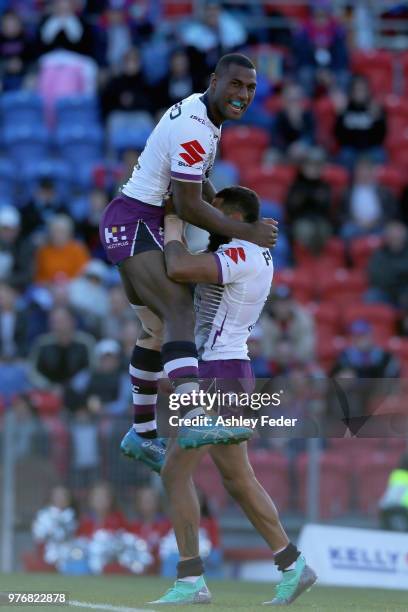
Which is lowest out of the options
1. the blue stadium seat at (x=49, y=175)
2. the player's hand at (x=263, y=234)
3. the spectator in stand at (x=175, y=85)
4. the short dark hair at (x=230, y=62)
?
the player's hand at (x=263, y=234)

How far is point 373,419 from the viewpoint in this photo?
33.0ft

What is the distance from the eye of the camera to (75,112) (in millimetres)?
17859

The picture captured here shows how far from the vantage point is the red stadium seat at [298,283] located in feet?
54.5

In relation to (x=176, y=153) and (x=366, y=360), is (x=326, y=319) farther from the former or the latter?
(x=176, y=153)

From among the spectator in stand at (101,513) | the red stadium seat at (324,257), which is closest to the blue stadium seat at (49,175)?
the red stadium seat at (324,257)

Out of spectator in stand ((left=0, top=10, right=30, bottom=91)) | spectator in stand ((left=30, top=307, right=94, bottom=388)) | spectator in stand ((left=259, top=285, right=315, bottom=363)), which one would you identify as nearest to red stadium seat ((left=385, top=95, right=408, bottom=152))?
spectator in stand ((left=259, top=285, right=315, bottom=363))

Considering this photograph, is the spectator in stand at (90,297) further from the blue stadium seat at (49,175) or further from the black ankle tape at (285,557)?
the black ankle tape at (285,557)

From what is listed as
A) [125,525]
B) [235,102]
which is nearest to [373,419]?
[235,102]

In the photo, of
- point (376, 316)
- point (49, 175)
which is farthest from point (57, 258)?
point (376, 316)

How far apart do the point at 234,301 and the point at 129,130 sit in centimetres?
937

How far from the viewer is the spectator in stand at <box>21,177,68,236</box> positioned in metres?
16.6

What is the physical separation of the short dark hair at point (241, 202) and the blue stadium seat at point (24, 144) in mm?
9070

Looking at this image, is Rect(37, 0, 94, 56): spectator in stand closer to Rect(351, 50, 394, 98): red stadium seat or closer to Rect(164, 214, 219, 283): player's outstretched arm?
Rect(351, 50, 394, 98): red stadium seat

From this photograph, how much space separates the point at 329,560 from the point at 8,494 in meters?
2.88
